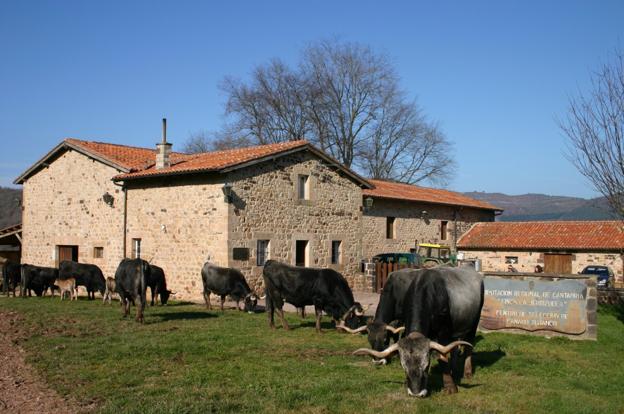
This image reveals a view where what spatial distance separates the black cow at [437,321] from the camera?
23.2 feet

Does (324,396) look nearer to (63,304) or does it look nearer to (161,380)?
(161,380)

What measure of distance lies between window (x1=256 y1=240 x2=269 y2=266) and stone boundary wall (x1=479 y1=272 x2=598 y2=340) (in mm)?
8891

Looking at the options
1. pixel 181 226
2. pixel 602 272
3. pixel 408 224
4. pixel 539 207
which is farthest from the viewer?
pixel 539 207

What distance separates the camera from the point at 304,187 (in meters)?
22.0

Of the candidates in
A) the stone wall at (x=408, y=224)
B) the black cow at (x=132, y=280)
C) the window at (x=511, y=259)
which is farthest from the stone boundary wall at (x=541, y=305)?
the window at (x=511, y=259)

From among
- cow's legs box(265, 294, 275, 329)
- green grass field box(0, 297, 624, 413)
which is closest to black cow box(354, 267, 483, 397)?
green grass field box(0, 297, 624, 413)

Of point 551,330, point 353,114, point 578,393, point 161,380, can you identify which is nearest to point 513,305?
point 551,330

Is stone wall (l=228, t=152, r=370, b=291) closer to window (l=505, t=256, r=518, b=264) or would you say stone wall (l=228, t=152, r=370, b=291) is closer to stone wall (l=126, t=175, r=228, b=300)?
stone wall (l=126, t=175, r=228, b=300)

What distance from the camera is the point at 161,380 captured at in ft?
26.9

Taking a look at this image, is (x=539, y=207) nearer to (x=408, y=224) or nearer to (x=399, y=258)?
(x=408, y=224)

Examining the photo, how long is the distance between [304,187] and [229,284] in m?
5.98

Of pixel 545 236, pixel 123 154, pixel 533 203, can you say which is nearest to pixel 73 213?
pixel 123 154

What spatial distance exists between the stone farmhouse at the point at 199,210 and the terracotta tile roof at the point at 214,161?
64mm

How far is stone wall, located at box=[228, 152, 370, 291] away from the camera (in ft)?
64.2
